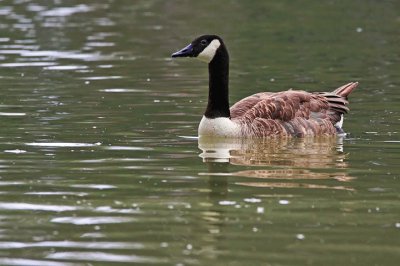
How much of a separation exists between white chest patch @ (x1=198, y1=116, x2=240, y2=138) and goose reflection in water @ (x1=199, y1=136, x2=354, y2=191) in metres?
0.09

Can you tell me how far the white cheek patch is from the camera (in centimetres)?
1647

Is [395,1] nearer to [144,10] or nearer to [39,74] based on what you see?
[144,10]

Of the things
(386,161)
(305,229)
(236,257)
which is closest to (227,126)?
(386,161)

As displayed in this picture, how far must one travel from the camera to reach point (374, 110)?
728 inches

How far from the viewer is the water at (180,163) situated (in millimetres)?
9680

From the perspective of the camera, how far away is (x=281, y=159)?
14430 millimetres

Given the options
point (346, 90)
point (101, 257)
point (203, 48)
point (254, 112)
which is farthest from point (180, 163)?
point (101, 257)

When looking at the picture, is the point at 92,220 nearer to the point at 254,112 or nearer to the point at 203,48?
Answer: the point at 254,112

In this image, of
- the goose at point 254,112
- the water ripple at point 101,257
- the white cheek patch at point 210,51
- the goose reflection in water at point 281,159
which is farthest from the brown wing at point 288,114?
the water ripple at point 101,257

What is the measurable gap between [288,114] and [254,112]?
53cm

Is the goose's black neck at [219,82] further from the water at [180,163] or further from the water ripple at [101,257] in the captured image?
the water ripple at [101,257]

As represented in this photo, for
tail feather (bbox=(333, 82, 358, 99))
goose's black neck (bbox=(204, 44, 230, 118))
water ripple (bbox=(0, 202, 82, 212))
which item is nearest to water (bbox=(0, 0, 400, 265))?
water ripple (bbox=(0, 202, 82, 212))

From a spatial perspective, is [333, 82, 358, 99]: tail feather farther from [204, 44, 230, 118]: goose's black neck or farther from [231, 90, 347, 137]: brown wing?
[204, 44, 230, 118]: goose's black neck

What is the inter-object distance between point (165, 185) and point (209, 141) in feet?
11.7
